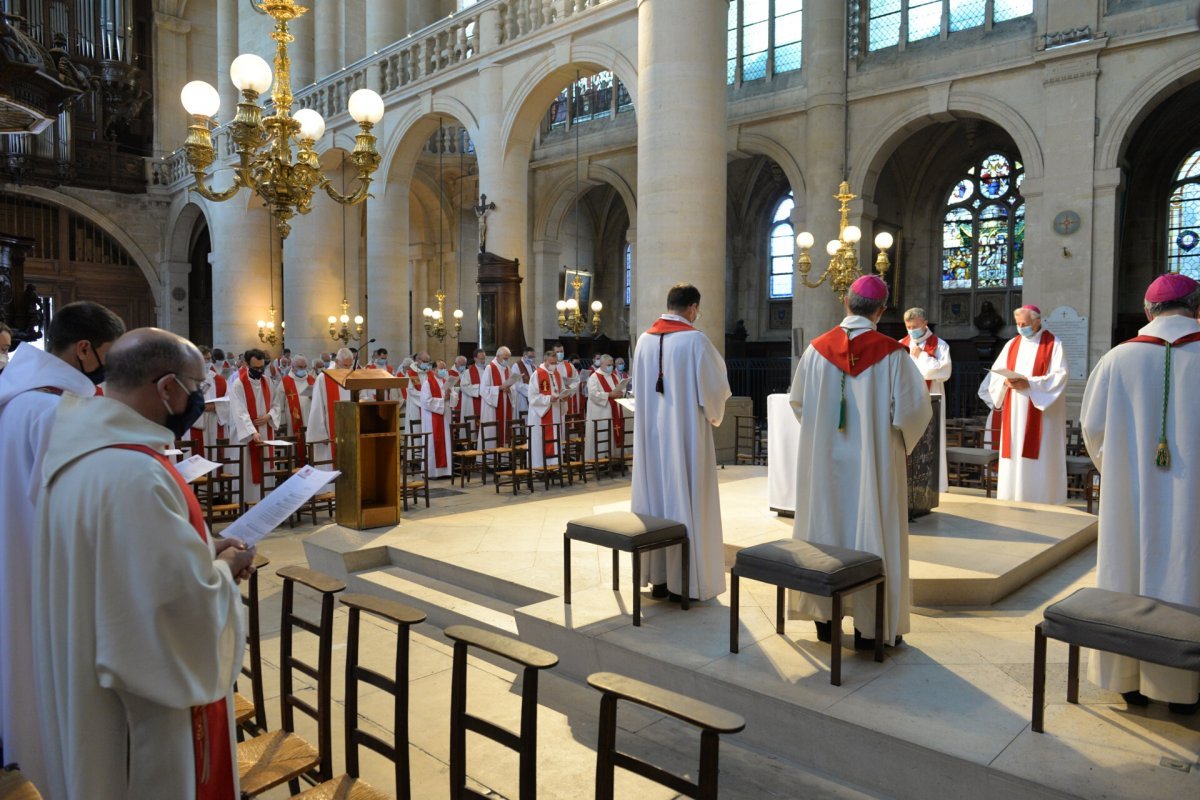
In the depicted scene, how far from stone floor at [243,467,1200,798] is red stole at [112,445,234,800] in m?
1.46

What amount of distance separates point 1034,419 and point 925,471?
1821mm

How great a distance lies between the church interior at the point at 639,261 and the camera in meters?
3.47

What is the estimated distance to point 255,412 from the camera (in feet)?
32.6

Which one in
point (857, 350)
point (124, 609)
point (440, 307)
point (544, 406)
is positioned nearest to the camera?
point (124, 609)

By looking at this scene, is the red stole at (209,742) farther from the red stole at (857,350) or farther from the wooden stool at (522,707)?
the red stole at (857,350)

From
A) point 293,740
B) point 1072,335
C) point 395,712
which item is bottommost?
point 293,740

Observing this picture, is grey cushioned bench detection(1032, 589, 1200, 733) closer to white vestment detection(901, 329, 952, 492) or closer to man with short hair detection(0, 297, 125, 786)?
man with short hair detection(0, 297, 125, 786)

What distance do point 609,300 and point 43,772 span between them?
23363mm

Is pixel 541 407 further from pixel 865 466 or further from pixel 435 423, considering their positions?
pixel 865 466

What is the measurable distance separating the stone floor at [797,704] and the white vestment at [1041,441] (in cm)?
176

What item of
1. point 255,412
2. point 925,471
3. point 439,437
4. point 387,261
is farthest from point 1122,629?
point 387,261

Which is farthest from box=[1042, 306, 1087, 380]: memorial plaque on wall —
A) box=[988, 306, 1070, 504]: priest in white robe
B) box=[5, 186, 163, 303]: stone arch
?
box=[5, 186, 163, 303]: stone arch

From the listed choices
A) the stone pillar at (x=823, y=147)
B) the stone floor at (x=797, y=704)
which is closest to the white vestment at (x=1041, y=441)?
the stone floor at (x=797, y=704)

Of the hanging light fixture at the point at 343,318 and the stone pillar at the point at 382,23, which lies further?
the hanging light fixture at the point at 343,318
